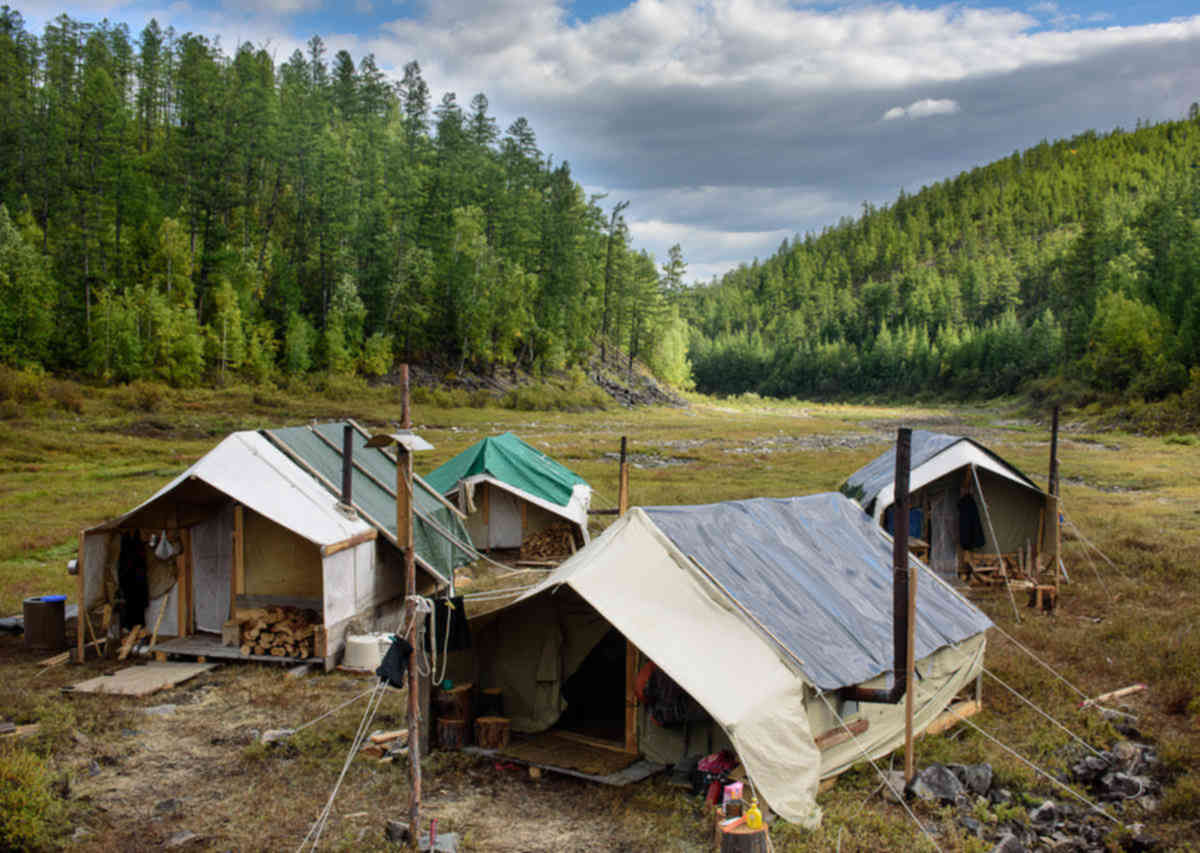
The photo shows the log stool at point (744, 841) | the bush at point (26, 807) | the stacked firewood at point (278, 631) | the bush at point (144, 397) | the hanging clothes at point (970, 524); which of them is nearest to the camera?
the log stool at point (744, 841)

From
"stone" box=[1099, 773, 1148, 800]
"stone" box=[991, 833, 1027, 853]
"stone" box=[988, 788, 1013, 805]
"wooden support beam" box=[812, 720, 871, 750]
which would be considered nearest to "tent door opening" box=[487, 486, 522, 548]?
"wooden support beam" box=[812, 720, 871, 750]

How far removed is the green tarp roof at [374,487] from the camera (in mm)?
14789

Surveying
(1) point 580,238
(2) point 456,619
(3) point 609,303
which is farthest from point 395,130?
(2) point 456,619

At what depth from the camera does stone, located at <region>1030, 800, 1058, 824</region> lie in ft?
27.6

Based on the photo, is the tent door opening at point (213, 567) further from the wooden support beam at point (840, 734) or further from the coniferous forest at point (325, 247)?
the coniferous forest at point (325, 247)

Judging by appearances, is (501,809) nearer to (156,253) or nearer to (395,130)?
(156,253)

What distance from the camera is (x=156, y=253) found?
170 ft

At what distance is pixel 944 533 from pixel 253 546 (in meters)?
15.0

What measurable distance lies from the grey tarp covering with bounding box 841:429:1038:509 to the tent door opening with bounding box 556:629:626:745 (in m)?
9.05

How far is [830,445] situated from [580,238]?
3698 centimetres

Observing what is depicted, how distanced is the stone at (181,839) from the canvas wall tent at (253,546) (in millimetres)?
5064

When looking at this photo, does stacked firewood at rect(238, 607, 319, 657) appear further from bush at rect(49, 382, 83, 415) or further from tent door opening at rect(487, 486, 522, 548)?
bush at rect(49, 382, 83, 415)

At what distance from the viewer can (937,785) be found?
29.2ft

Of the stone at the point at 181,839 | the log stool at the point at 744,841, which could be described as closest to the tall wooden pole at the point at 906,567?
the log stool at the point at 744,841
